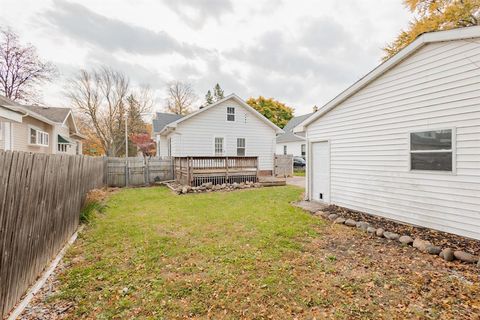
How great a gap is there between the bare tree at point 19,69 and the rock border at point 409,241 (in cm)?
2911

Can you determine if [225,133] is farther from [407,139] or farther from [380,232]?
A: [380,232]

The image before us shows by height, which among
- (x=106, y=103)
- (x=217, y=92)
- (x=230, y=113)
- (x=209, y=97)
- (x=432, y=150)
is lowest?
(x=432, y=150)

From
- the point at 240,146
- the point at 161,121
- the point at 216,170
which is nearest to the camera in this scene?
the point at 216,170

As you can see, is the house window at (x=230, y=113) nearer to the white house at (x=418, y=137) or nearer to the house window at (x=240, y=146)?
the house window at (x=240, y=146)

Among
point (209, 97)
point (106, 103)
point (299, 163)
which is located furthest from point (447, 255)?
point (209, 97)

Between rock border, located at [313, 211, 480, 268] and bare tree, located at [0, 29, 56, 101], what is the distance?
29111 millimetres

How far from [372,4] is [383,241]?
38.0ft

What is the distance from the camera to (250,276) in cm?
328

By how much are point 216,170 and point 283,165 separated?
7522 millimetres

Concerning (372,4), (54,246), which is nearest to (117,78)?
(372,4)

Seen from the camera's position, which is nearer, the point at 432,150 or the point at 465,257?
the point at 465,257

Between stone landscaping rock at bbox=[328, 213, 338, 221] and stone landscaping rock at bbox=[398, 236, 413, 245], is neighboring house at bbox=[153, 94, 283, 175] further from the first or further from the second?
stone landscaping rock at bbox=[398, 236, 413, 245]

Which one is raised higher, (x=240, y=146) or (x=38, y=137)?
(x=38, y=137)

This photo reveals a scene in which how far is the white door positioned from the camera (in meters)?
7.94
